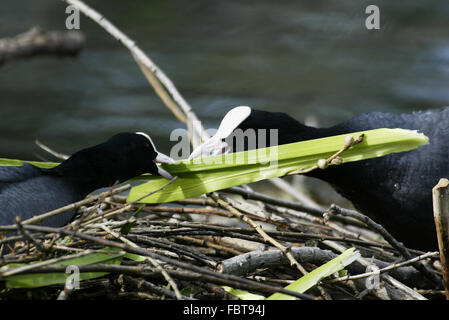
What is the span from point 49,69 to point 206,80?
1491mm

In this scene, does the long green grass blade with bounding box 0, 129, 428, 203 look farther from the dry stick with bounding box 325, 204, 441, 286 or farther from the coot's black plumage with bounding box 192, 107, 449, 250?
the coot's black plumage with bounding box 192, 107, 449, 250

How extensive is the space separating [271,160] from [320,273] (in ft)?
1.57

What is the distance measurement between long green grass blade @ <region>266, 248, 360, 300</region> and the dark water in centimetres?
348

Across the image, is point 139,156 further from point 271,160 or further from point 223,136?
point 271,160

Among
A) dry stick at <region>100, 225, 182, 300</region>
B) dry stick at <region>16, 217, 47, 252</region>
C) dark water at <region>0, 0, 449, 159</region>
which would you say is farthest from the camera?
dark water at <region>0, 0, 449, 159</region>

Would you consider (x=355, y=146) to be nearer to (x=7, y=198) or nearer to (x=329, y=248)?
(x=329, y=248)

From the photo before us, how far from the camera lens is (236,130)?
3.34m

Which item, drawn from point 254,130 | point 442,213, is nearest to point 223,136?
point 254,130

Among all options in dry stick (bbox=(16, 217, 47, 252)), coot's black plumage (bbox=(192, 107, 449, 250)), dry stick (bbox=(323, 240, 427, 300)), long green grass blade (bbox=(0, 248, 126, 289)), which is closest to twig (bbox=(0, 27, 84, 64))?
dry stick (bbox=(16, 217, 47, 252))

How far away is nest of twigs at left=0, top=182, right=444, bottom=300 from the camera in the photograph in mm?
2139

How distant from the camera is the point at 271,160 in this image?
2668mm

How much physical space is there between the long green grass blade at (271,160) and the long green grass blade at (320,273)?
14.7 inches

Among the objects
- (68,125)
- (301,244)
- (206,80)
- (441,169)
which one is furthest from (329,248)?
(206,80)

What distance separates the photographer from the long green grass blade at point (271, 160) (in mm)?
2611
